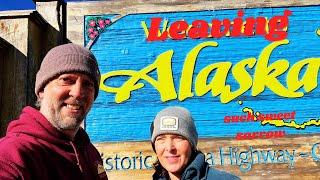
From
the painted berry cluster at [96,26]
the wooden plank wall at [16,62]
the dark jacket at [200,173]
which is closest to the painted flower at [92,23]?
the painted berry cluster at [96,26]

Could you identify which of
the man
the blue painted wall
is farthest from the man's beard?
the blue painted wall

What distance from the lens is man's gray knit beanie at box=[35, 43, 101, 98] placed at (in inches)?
76.0

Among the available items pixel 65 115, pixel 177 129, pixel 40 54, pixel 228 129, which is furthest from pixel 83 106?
pixel 40 54

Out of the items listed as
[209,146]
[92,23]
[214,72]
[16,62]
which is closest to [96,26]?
[92,23]

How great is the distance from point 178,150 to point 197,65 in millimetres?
3056

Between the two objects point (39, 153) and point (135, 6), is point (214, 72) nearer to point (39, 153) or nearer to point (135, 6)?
point (135, 6)

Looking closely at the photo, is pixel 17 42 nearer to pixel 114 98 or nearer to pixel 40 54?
pixel 40 54

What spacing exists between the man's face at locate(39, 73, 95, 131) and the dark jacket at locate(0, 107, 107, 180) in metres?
0.05

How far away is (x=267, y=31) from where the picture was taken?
5.86 meters

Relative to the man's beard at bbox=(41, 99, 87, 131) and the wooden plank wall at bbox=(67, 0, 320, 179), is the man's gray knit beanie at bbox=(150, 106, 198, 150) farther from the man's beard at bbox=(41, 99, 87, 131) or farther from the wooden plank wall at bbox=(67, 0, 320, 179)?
the wooden plank wall at bbox=(67, 0, 320, 179)

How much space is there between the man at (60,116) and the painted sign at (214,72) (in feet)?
11.9

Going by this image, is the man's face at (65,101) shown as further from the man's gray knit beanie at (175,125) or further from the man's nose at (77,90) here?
the man's gray knit beanie at (175,125)

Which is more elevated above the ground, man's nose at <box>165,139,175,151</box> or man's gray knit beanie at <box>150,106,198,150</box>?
man's gray knit beanie at <box>150,106,198,150</box>

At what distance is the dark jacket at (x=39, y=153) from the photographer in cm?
160
